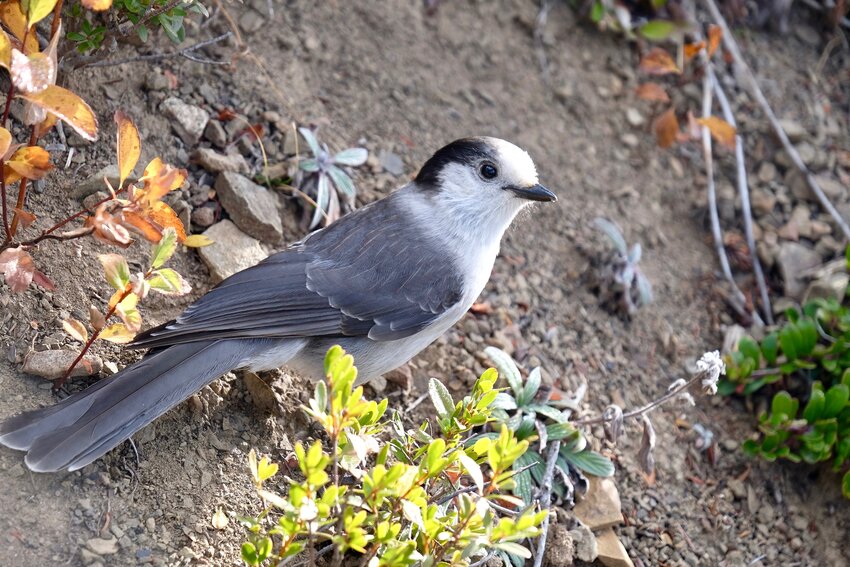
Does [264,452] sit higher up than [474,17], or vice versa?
[474,17]

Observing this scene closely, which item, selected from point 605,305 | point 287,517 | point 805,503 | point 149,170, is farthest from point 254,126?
point 805,503

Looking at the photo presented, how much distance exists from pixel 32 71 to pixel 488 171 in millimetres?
2104

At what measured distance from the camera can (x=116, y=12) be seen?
385 centimetres

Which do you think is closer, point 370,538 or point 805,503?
point 370,538

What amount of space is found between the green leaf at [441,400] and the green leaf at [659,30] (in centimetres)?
343

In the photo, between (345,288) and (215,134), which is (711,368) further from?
(215,134)

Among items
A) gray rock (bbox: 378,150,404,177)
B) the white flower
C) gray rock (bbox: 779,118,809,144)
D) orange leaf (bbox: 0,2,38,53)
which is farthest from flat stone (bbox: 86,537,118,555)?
gray rock (bbox: 779,118,809,144)

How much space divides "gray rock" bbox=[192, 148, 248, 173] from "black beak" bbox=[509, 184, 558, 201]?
1426 mm

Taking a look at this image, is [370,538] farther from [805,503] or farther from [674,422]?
[805,503]

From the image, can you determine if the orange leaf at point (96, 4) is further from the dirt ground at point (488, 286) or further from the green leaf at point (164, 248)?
the dirt ground at point (488, 286)

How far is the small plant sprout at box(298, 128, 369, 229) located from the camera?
4656 mm

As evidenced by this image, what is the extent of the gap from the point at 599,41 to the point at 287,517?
4.45 meters

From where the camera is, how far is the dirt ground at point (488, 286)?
3391 mm

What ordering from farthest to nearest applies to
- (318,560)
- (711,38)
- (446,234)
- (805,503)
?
(711,38) < (805,503) < (446,234) < (318,560)
